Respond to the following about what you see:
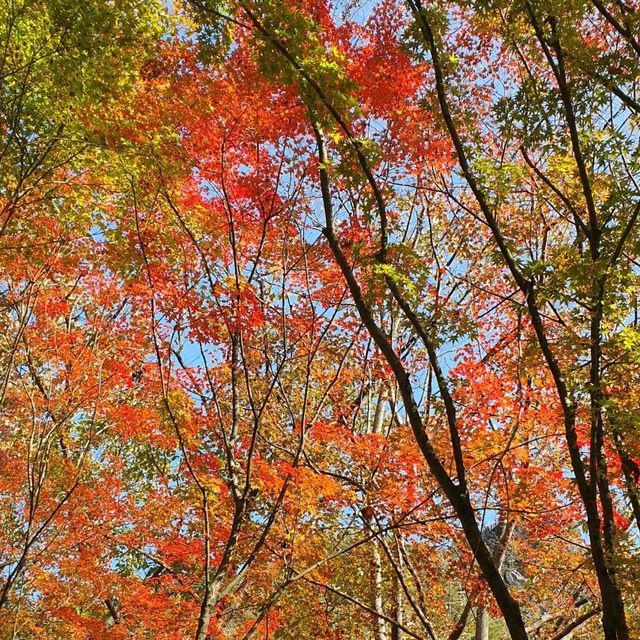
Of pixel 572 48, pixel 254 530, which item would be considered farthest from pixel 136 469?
pixel 572 48

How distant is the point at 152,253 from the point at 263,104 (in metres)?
2.72

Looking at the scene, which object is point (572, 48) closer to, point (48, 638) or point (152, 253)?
point (152, 253)

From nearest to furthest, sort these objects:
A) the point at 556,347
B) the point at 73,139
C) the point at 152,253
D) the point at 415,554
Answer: the point at 556,347, the point at 73,139, the point at 152,253, the point at 415,554

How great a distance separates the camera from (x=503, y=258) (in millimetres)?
5004

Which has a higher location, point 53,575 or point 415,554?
point 415,554

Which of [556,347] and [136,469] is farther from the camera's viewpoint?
[136,469]

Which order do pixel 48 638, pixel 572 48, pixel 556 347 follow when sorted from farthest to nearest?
pixel 48 638 < pixel 556 347 < pixel 572 48

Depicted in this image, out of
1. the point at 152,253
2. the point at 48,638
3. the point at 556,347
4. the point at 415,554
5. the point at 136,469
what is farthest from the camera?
the point at 136,469

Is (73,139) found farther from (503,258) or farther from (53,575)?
(53,575)

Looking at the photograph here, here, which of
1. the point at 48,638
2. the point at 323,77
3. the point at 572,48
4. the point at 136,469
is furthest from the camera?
the point at 136,469

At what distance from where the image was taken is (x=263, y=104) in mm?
7461

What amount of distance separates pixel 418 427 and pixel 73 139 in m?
6.27

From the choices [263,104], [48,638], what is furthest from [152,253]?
[48,638]

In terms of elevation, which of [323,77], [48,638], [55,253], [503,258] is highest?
[55,253]
